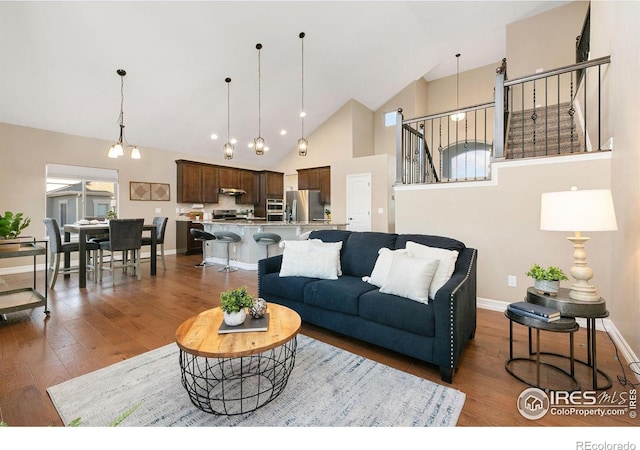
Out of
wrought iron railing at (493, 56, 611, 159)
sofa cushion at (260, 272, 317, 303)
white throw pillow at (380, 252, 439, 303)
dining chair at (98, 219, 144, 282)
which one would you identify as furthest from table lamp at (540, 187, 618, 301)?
dining chair at (98, 219, 144, 282)

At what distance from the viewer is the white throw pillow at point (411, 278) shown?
87.0 inches

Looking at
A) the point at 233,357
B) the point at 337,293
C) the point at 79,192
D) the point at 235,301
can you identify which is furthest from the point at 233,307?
the point at 79,192

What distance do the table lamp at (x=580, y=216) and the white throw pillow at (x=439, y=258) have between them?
683 mm

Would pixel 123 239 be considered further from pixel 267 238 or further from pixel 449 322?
pixel 449 322

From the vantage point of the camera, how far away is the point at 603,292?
9.16 ft

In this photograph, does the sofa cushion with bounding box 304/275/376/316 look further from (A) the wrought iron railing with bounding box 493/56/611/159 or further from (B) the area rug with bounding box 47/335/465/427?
(A) the wrought iron railing with bounding box 493/56/611/159

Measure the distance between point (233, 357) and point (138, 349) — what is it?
1506mm

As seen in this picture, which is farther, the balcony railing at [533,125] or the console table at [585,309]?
the balcony railing at [533,125]

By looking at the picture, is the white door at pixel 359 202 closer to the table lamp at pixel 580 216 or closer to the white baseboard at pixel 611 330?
the white baseboard at pixel 611 330

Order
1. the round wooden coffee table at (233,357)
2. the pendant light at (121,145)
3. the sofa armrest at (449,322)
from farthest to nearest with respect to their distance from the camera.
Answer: the pendant light at (121,145) → the sofa armrest at (449,322) → the round wooden coffee table at (233,357)

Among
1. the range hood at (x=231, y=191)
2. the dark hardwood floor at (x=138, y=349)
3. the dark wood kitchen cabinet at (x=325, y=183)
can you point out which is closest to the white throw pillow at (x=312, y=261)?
the dark hardwood floor at (x=138, y=349)

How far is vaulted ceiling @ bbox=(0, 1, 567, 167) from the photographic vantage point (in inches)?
164

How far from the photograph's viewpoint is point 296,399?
69.6 inches

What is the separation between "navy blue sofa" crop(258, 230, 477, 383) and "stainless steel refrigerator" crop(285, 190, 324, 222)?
5220 mm
